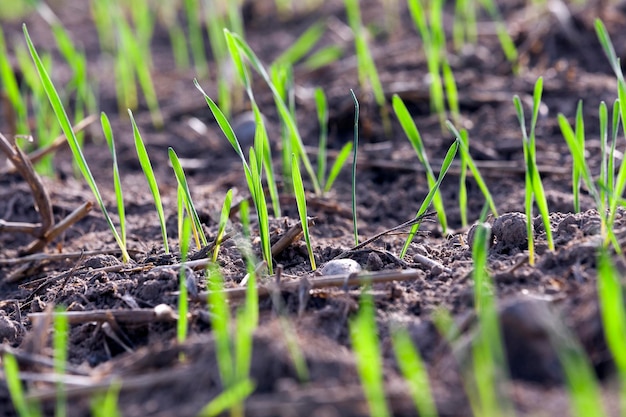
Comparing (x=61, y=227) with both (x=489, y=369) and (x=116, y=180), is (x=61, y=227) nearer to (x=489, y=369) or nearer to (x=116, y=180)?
(x=116, y=180)

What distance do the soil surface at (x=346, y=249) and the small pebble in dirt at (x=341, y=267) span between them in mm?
48

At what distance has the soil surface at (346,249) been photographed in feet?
3.50

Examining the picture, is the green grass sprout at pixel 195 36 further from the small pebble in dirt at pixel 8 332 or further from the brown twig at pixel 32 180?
the small pebble in dirt at pixel 8 332

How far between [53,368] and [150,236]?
0.84 metres

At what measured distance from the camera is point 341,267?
1455mm

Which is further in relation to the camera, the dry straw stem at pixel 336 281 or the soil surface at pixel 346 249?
the dry straw stem at pixel 336 281

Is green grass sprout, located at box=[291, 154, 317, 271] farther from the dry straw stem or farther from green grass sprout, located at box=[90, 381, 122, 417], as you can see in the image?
green grass sprout, located at box=[90, 381, 122, 417]

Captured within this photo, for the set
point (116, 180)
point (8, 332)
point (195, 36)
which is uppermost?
point (195, 36)

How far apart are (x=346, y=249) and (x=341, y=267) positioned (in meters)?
0.21

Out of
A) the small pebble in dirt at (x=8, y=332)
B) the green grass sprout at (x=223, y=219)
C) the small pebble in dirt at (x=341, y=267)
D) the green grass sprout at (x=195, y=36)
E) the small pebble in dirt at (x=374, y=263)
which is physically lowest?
the small pebble in dirt at (x=8, y=332)

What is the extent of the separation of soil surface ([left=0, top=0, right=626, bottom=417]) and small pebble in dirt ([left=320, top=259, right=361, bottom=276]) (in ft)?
0.16

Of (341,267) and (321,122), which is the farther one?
(321,122)

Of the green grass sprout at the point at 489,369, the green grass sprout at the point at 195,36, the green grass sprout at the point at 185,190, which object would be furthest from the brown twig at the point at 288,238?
the green grass sprout at the point at 195,36

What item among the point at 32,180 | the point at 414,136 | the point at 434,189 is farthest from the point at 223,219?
the point at 32,180
